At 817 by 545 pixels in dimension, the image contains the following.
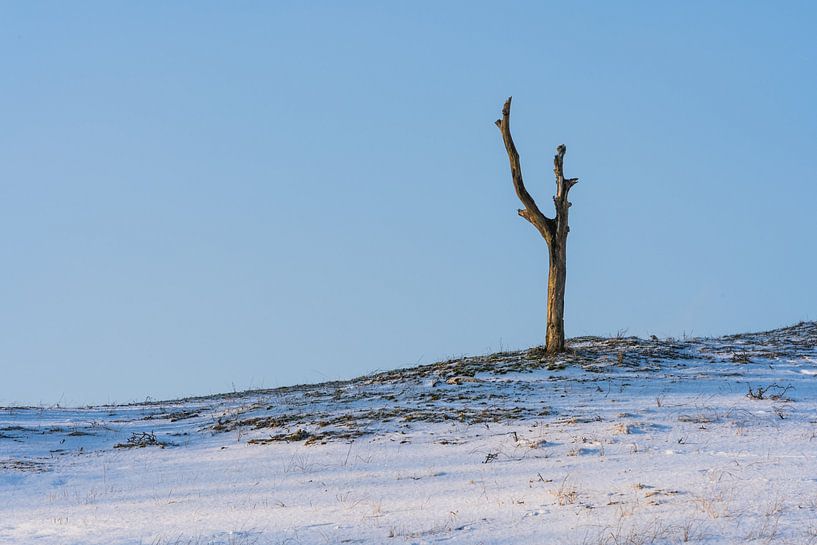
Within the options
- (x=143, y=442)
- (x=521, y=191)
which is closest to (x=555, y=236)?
(x=521, y=191)

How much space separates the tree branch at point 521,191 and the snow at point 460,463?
2589 mm

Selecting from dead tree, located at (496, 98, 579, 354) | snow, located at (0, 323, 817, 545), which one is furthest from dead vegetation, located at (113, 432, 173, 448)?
dead tree, located at (496, 98, 579, 354)

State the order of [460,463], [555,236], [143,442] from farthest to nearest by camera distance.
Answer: [555,236]
[143,442]
[460,463]

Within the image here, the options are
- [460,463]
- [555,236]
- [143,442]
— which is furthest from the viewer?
[555,236]

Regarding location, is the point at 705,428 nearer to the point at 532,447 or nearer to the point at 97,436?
the point at 532,447

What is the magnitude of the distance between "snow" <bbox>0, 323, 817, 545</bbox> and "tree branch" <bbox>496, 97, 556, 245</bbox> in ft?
8.50

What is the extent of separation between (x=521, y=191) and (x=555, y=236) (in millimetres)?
1066

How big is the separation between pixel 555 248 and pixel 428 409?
5.44 metres

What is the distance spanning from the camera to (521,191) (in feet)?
52.3

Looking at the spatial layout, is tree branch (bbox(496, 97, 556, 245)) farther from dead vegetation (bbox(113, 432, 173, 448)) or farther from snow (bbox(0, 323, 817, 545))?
dead vegetation (bbox(113, 432, 173, 448))

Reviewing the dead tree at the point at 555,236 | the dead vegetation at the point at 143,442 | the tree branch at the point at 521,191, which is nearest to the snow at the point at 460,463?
the dead vegetation at the point at 143,442

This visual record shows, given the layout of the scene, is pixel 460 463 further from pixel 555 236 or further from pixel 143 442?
pixel 555 236

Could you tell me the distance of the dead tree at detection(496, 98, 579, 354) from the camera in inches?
617

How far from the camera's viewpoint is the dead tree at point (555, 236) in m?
15.7
